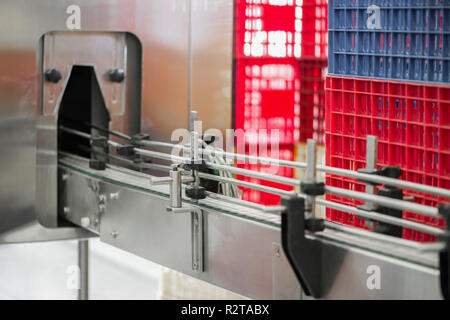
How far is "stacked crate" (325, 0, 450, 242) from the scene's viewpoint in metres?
2.58

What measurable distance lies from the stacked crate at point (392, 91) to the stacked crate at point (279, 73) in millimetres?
1625

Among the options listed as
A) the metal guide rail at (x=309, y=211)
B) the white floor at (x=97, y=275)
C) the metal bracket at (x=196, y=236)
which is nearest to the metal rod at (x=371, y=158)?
the metal guide rail at (x=309, y=211)

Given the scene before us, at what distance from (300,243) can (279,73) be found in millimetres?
2855

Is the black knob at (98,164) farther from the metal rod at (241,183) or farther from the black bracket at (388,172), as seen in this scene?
the black bracket at (388,172)

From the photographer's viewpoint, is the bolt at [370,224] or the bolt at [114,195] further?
the bolt at [114,195]

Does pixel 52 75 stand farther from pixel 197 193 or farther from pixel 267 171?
pixel 267 171

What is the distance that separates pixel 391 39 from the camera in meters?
2.76

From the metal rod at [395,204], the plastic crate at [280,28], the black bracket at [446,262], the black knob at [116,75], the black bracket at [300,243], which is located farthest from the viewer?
the plastic crate at [280,28]

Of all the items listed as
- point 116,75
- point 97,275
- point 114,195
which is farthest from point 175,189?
point 97,275

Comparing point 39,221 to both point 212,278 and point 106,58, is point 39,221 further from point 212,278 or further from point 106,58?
point 212,278

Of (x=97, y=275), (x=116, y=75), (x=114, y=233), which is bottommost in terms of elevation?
(x=97, y=275)

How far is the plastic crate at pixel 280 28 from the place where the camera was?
189 inches

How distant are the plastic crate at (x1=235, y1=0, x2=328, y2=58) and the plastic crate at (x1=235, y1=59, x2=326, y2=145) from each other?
7 cm
